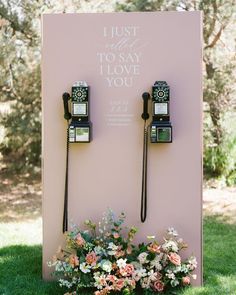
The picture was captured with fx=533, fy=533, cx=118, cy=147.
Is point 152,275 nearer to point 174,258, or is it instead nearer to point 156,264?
point 156,264

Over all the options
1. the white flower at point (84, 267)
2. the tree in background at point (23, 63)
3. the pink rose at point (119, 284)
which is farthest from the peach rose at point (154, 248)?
the tree in background at point (23, 63)

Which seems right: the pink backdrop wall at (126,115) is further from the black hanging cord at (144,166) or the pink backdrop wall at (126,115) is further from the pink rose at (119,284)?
the pink rose at (119,284)

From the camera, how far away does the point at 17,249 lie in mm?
5410

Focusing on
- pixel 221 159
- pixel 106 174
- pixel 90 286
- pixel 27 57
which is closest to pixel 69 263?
pixel 90 286

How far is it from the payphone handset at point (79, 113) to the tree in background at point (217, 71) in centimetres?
353

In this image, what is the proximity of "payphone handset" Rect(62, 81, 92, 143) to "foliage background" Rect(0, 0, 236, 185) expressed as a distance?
10.5 feet

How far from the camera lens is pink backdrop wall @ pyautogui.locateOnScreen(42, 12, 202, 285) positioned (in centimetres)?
414

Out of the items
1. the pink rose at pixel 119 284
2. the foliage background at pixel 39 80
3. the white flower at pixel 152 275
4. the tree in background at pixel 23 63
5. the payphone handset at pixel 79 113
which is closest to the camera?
the pink rose at pixel 119 284

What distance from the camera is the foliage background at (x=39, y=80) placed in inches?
287

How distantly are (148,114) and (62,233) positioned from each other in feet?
3.87

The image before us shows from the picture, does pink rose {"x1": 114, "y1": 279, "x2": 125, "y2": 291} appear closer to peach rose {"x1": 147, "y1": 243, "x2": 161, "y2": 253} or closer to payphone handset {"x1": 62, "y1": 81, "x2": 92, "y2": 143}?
peach rose {"x1": 147, "y1": 243, "x2": 161, "y2": 253}

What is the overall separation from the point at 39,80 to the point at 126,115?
3.77 m

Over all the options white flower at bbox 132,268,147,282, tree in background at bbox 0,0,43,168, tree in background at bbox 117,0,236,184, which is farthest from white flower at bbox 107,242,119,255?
tree in background at bbox 117,0,236,184

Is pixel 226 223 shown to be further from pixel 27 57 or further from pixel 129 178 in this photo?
pixel 27 57
